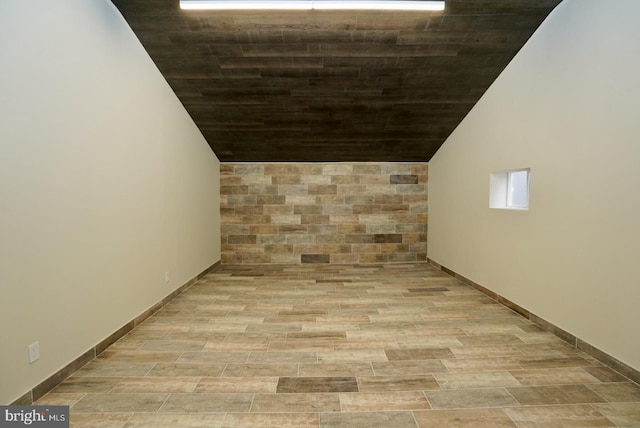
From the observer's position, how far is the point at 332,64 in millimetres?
4109

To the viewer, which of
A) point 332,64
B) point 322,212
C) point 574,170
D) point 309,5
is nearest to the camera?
point 574,170

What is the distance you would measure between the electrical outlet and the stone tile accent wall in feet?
14.4

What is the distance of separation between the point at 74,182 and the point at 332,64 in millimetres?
2843

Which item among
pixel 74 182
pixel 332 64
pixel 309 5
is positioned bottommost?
pixel 74 182

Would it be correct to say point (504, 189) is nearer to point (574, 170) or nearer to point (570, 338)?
point (574, 170)

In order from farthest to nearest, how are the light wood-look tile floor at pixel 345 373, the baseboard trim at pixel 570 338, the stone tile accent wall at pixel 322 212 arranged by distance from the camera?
the stone tile accent wall at pixel 322 212 < the baseboard trim at pixel 570 338 < the light wood-look tile floor at pixel 345 373

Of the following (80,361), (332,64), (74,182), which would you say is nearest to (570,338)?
(332,64)

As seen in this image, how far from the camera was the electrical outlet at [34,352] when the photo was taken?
2158 mm

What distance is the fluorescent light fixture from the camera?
10.7ft

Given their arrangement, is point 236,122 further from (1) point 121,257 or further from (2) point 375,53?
(1) point 121,257

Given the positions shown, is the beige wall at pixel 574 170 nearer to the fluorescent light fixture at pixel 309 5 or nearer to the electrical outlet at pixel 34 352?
the fluorescent light fixture at pixel 309 5

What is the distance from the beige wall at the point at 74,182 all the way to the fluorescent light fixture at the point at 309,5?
81 centimetres

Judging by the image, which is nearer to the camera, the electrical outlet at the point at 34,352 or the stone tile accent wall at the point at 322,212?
the electrical outlet at the point at 34,352

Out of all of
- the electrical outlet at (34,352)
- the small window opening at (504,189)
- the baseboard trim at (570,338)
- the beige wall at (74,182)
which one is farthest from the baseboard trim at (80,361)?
the small window opening at (504,189)
